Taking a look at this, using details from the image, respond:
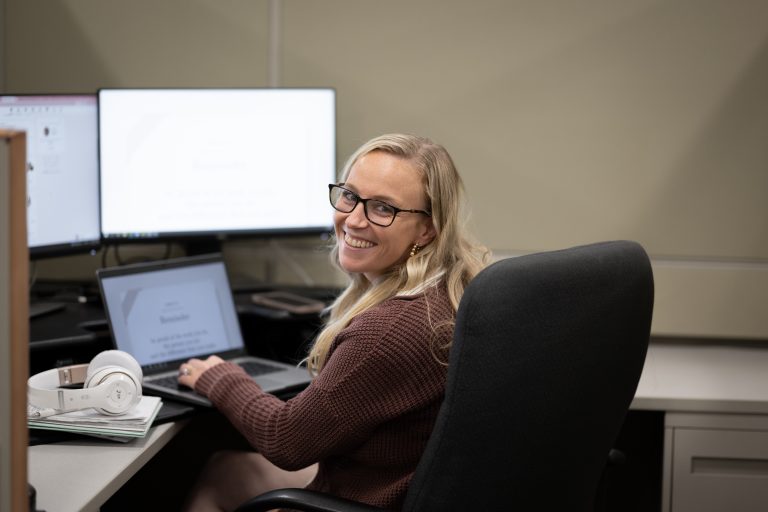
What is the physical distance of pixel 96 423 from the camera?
5.32 ft

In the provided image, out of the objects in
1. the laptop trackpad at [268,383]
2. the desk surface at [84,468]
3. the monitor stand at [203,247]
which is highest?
the monitor stand at [203,247]

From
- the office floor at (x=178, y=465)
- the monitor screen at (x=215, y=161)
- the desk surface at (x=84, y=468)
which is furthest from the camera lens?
the office floor at (x=178, y=465)

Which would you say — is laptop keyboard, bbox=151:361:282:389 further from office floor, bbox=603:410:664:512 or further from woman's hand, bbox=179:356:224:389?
office floor, bbox=603:410:664:512

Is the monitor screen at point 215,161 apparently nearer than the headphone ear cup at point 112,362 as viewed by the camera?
No

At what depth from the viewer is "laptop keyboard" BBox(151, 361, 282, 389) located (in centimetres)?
192

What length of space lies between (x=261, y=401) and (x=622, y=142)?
1.35 metres

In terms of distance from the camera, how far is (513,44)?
8.39 feet

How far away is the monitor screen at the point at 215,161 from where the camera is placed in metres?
2.36

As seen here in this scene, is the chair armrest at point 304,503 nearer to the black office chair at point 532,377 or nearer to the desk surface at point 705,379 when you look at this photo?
the black office chair at point 532,377

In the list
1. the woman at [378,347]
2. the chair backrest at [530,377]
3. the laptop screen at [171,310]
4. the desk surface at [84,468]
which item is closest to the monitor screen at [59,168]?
the laptop screen at [171,310]

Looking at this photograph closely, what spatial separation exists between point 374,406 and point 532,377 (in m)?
0.34

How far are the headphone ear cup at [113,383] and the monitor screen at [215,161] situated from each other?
2.41ft

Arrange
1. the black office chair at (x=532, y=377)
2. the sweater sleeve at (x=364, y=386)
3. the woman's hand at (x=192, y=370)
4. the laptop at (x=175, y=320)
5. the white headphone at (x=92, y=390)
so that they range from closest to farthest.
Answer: the black office chair at (x=532, y=377)
the sweater sleeve at (x=364, y=386)
the white headphone at (x=92, y=390)
the woman's hand at (x=192, y=370)
the laptop at (x=175, y=320)

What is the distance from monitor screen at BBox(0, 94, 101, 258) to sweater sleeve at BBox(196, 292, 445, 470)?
2.91ft
